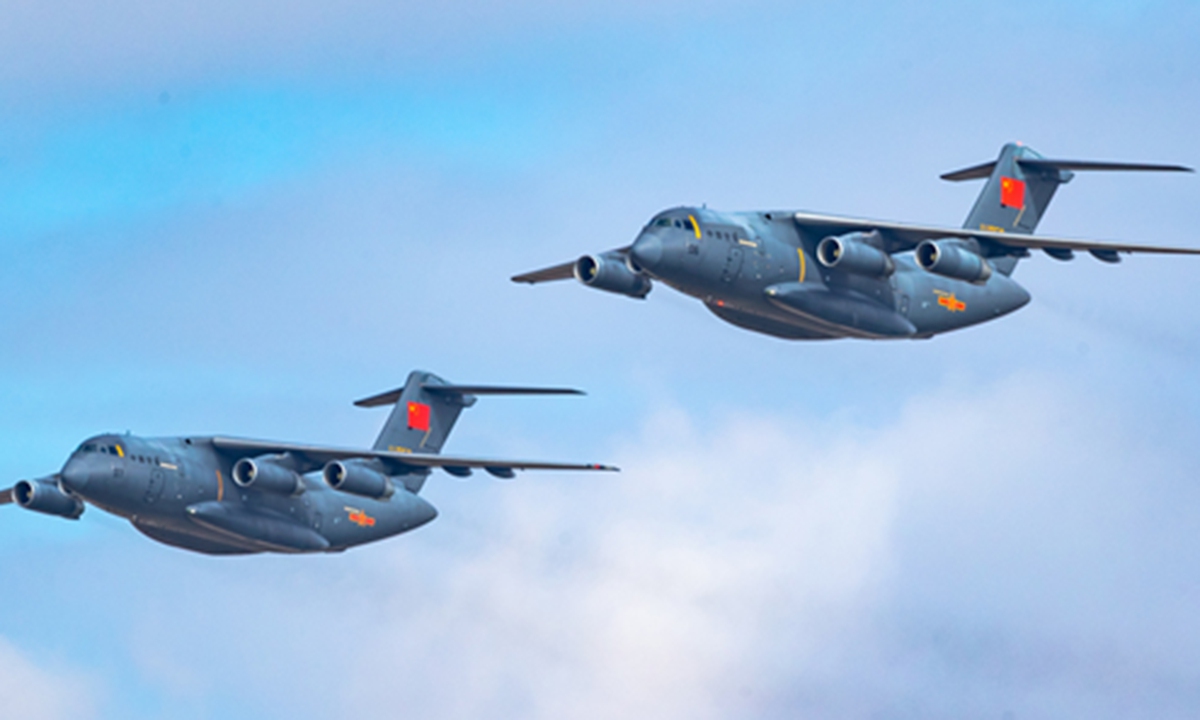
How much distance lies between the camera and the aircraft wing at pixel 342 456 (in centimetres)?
4006

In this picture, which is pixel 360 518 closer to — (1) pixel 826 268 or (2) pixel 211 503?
(2) pixel 211 503

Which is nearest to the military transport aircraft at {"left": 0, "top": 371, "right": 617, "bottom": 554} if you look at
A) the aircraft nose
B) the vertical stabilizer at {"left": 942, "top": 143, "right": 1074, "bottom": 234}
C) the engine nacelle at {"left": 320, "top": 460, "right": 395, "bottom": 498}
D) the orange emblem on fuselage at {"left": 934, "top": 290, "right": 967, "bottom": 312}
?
the engine nacelle at {"left": 320, "top": 460, "right": 395, "bottom": 498}

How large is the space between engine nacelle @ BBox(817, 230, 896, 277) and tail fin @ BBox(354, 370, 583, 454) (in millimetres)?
12893

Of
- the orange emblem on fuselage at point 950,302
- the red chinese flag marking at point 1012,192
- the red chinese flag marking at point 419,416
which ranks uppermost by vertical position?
the red chinese flag marking at point 1012,192

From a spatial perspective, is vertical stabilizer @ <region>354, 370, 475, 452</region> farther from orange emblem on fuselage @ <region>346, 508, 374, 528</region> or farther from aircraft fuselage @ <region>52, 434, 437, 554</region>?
orange emblem on fuselage @ <region>346, 508, 374, 528</region>

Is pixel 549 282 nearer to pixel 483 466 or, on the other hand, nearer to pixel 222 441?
pixel 483 466

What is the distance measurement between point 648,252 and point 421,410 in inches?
579

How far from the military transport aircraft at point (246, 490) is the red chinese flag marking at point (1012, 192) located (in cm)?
923

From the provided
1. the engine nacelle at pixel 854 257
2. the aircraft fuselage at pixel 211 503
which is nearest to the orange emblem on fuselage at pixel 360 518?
the aircraft fuselage at pixel 211 503

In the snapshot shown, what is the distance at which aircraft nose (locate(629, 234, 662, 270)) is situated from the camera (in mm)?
34125

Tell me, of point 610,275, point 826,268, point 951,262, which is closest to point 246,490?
point 610,275

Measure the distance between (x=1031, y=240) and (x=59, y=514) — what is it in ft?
64.6

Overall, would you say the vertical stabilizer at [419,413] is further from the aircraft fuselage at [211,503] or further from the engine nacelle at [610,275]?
the engine nacelle at [610,275]

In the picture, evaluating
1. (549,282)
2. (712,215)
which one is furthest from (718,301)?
(549,282)
